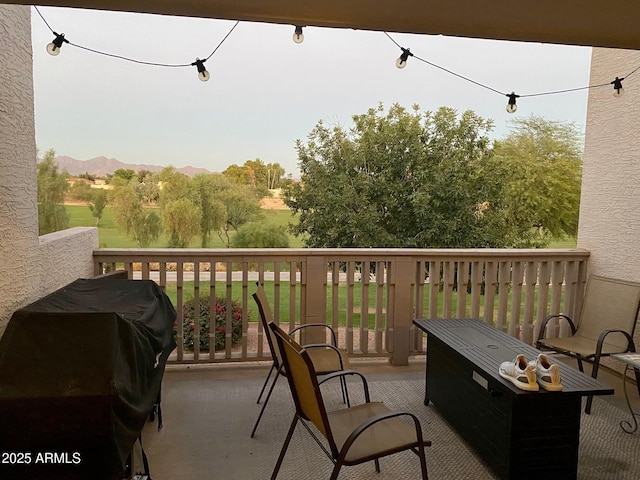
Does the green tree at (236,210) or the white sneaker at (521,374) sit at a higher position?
the green tree at (236,210)

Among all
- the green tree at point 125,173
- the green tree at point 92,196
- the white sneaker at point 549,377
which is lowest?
the white sneaker at point 549,377

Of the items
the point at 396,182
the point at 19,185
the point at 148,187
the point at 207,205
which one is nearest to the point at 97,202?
the point at 148,187

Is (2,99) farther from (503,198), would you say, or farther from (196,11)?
(503,198)

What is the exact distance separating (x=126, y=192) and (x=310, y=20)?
6.65 m

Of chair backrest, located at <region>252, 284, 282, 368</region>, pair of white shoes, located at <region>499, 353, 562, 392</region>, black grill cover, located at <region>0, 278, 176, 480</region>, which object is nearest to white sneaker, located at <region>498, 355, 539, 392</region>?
pair of white shoes, located at <region>499, 353, 562, 392</region>

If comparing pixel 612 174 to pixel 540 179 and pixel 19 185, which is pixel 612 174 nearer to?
pixel 19 185

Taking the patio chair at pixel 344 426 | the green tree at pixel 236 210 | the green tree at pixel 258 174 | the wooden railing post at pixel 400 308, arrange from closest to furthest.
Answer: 1. the patio chair at pixel 344 426
2. the wooden railing post at pixel 400 308
3. the green tree at pixel 236 210
4. the green tree at pixel 258 174

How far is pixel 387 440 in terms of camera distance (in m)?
1.94

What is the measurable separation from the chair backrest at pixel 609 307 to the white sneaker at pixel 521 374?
1.89 meters

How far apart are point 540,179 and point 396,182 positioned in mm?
3197

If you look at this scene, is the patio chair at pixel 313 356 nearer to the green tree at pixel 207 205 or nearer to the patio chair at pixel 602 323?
the patio chair at pixel 602 323

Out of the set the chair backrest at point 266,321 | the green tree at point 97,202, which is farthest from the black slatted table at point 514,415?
the green tree at point 97,202

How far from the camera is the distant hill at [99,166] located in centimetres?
786

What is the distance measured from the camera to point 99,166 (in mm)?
8180
